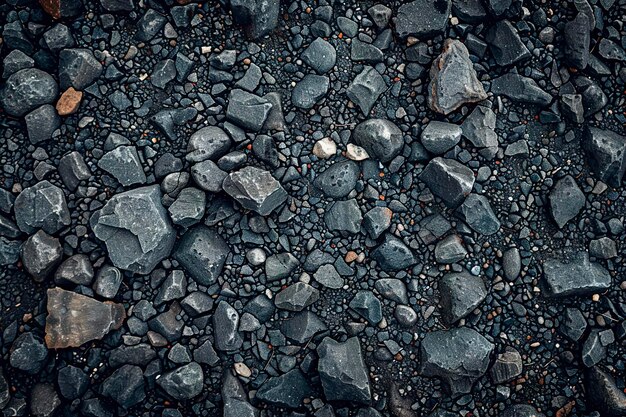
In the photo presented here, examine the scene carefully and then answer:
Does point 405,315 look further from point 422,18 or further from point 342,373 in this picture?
point 422,18

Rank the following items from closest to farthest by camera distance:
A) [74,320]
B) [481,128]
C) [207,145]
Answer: [74,320] < [207,145] < [481,128]

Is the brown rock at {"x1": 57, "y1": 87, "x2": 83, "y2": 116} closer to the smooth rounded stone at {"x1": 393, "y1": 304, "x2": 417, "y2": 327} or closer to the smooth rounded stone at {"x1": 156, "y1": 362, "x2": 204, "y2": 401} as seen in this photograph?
the smooth rounded stone at {"x1": 156, "y1": 362, "x2": 204, "y2": 401}

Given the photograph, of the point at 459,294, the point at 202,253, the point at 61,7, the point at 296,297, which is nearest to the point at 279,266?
the point at 296,297

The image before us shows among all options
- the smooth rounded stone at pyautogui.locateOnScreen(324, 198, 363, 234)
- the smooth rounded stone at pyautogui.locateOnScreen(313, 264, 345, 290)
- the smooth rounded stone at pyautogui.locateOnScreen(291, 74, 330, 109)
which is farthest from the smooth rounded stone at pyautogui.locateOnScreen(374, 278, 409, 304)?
the smooth rounded stone at pyautogui.locateOnScreen(291, 74, 330, 109)

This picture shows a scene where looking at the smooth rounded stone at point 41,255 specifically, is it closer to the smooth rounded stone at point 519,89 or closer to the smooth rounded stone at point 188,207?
the smooth rounded stone at point 188,207

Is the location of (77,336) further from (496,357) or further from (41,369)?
(496,357)

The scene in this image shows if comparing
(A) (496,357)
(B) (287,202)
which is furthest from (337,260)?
(A) (496,357)
